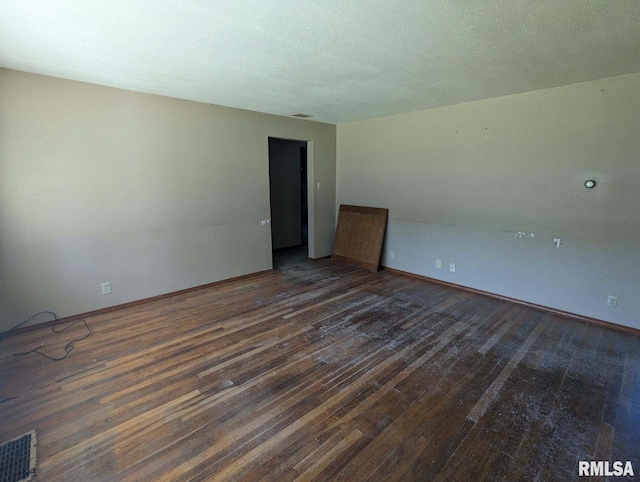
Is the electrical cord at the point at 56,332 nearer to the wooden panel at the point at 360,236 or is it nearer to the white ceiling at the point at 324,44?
the white ceiling at the point at 324,44

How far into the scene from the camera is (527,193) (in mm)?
3402

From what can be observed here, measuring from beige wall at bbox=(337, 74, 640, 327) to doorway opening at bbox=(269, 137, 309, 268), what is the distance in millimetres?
1902

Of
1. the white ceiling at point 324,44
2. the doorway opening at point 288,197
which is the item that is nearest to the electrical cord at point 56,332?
the white ceiling at point 324,44

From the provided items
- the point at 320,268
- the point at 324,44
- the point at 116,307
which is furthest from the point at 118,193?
the point at 320,268

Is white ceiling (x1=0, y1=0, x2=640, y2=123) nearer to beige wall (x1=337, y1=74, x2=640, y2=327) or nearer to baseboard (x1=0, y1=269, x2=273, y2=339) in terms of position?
beige wall (x1=337, y1=74, x2=640, y2=327)

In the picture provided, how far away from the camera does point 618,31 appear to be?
1.91m

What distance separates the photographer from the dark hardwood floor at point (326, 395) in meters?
1.58

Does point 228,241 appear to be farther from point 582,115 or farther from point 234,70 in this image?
point 582,115

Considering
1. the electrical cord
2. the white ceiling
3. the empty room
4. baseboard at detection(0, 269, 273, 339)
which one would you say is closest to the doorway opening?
the empty room

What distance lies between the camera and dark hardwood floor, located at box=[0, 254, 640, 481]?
1.58 meters

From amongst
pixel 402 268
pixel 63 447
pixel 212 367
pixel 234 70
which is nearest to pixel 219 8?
pixel 234 70

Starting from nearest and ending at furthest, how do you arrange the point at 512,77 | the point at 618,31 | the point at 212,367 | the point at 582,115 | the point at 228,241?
the point at 618,31
the point at 212,367
the point at 512,77
the point at 582,115
the point at 228,241

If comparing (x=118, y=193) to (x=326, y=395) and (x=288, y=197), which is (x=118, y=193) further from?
(x=288, y=197)

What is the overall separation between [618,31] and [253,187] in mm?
3880
